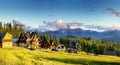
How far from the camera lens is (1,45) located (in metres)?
125

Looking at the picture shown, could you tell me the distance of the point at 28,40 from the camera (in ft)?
536

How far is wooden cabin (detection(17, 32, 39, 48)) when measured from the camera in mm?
160875

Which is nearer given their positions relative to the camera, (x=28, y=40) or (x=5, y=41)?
(x=5, y=41)

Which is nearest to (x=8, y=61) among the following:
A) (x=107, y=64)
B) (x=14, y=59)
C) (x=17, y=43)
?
(x=14, y=59)

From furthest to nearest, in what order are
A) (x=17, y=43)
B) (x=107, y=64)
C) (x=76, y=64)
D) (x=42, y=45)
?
(x=42, y=45) < (x=17, y=43) < (x=107, y=64) < (x=76, y=64)

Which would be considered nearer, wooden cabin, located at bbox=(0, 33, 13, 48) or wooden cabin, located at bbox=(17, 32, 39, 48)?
wooden cabin, located at bbox=(0, 33, 13, 48)

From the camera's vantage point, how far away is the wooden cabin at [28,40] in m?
161

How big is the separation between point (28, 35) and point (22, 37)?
12.7 ft

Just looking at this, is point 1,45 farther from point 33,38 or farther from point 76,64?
point 76,64

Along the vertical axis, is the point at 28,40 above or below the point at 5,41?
below

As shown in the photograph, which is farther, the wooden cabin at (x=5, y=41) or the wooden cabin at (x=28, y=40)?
the wooden cabin at (x=28, y=40)

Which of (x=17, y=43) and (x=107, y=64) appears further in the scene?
(x=17, y=43)

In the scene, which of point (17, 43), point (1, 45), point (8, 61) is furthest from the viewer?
point (17, 43)

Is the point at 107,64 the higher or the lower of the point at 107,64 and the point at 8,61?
the lower
